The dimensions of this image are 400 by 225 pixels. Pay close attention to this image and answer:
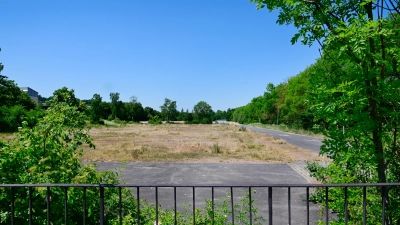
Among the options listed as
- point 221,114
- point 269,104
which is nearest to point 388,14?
point 269,104

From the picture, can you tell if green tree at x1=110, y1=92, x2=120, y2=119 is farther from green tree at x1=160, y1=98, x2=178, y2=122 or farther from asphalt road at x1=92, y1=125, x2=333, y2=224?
asphalt road at x1=92, y1=125, x2=333, y2=224

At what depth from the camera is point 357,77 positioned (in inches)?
113

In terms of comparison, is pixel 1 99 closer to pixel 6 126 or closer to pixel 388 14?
pixel 6 126

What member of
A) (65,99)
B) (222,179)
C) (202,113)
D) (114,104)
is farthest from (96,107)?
(65,99)

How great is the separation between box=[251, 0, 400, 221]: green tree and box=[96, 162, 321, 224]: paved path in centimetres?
367

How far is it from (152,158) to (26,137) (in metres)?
13.7

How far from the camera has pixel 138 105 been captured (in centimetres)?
10319

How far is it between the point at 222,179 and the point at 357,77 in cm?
923

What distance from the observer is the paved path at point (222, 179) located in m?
7.30

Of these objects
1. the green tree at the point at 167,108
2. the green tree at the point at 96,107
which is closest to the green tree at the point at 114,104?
the green tree at the point at 96,107

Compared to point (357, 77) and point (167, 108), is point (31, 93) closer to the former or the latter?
point (167, 108)

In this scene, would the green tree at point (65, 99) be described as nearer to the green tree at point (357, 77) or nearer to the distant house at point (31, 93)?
the green tree at point (357, 77)

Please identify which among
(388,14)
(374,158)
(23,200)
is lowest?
(23,200)

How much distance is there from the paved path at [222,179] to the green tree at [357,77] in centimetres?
367
